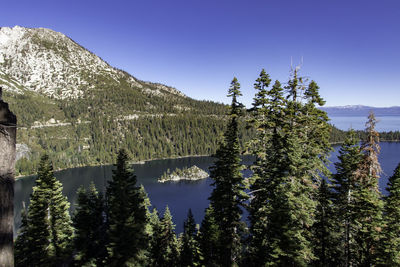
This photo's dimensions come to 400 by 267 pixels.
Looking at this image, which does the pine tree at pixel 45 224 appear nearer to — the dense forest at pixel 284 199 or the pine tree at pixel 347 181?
the dense forest at pixel 284 199

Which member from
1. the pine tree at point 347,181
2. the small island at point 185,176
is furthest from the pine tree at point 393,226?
the small island at point 185,176

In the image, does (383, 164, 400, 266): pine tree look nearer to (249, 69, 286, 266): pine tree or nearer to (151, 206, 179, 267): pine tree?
(249, 69, 286, 266): pine tree

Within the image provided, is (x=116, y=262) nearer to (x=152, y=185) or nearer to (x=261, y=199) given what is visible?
(x=261, y=199)

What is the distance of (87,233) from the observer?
87.0 feet

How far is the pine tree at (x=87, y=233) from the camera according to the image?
82.0 ft

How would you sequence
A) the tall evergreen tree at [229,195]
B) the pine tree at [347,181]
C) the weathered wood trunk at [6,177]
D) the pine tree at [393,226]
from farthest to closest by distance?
1. the pine tree at [347,181]
2. the pine tree at [393,226]
3. the tall evergreen tree at [229,195]
4. the weathered wood trunk at [6,177]

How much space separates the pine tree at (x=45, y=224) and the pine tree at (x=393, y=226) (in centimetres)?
3104

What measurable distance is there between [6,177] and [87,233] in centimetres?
2850

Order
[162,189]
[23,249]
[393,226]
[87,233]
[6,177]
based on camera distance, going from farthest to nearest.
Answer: [162,189]
[87,233]
[23,249]
[393,226]
[6,177]

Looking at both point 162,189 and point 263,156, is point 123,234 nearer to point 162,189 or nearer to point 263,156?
point 263,156

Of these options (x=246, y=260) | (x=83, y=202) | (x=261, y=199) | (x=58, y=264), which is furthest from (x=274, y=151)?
(x=58, y=264)

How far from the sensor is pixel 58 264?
2491 cm

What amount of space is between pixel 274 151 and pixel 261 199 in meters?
3.71

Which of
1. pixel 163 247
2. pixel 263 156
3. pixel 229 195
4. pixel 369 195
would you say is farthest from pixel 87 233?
pixel 369 195
